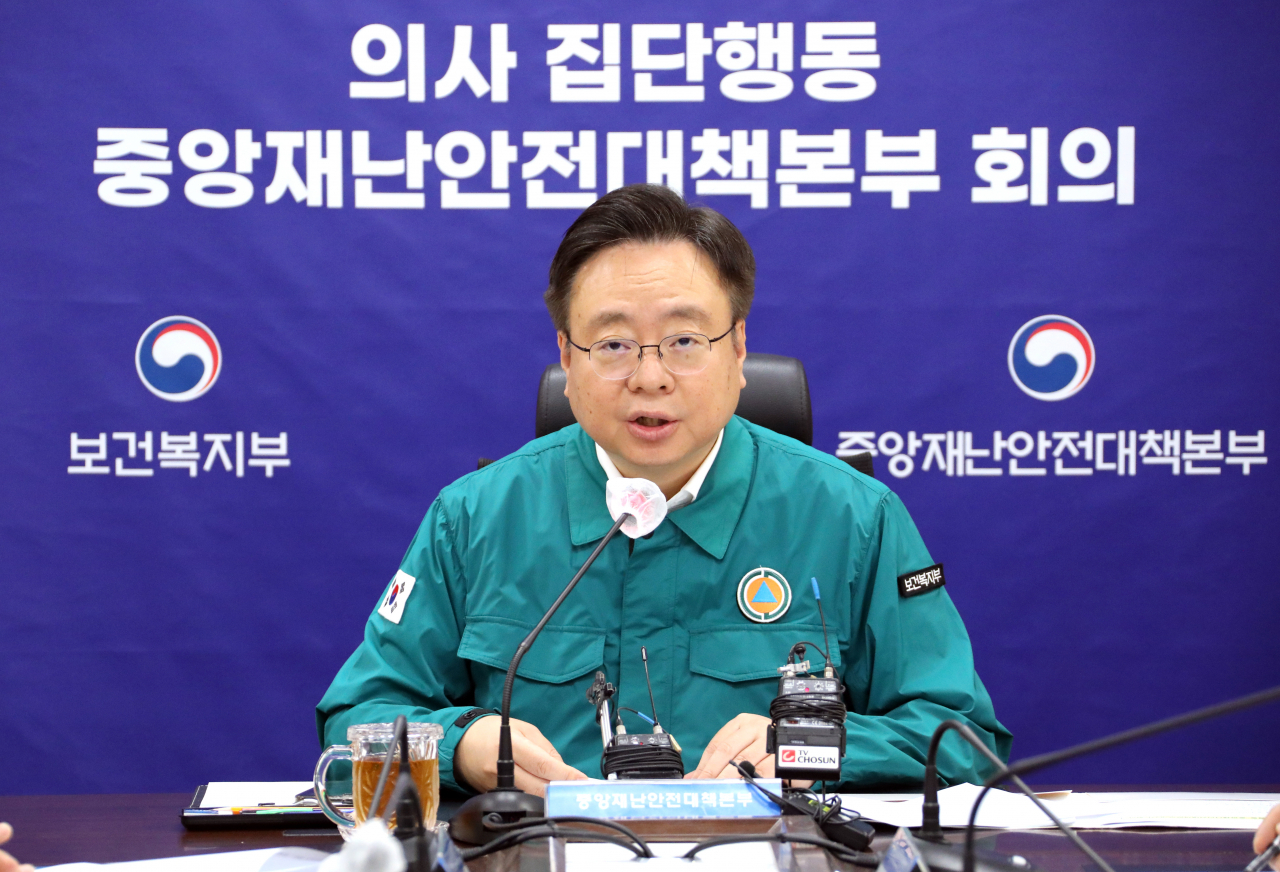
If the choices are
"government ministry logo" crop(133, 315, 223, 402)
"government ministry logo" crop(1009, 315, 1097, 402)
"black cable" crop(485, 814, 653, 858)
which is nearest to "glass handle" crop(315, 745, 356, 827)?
"black cable" crop(485, 814, 653, 858)

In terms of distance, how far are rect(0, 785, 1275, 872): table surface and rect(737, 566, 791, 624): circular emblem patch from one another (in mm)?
495

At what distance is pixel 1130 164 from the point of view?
8.14 feet

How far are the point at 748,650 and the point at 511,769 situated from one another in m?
0.49

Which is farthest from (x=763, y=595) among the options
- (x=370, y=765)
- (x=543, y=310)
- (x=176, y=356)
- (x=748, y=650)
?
(x=176, y=356)

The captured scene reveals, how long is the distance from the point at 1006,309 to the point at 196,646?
2.00 m

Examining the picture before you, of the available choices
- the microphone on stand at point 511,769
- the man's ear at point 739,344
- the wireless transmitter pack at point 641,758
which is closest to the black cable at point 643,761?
the wireless transmitter pack at point 641,758

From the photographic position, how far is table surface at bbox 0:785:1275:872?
90 cm

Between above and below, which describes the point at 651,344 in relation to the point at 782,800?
above

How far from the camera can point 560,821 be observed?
953mm

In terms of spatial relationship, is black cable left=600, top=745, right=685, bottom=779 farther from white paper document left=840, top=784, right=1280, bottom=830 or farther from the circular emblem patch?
the circular emblem patch

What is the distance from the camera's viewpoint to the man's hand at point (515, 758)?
120 cm

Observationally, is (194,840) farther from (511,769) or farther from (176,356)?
(176,356)

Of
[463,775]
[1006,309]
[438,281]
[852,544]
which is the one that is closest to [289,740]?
[438,281]

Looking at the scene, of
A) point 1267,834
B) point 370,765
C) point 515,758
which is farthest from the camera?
point 515,758
